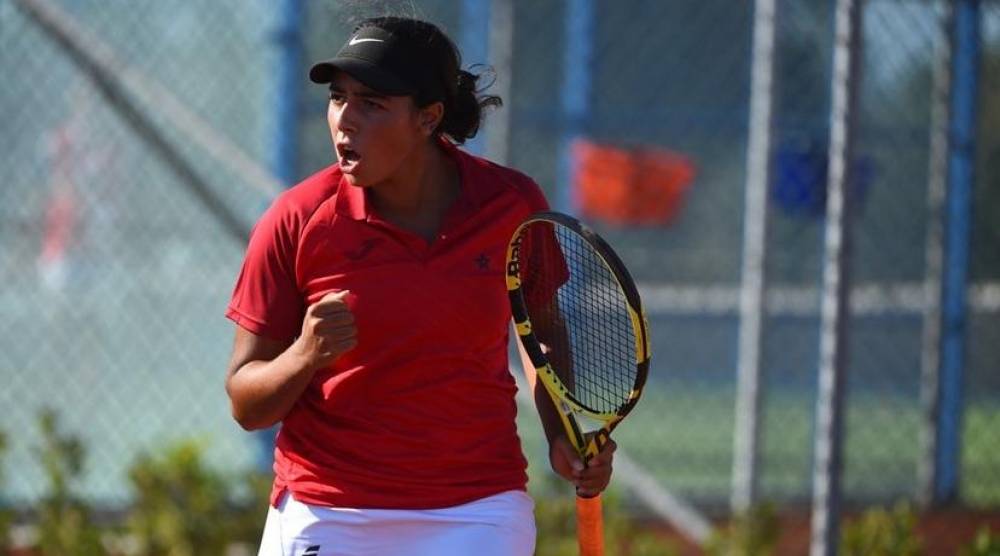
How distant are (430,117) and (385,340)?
1.48ft

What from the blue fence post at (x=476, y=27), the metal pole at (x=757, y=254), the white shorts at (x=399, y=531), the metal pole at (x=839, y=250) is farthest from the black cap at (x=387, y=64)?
the blue fence post at (x=476, y=27)

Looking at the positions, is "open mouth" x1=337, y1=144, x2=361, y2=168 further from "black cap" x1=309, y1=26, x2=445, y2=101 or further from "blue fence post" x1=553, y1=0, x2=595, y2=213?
"blue fence post" x1=553, y1=0, x2=595, y2=213

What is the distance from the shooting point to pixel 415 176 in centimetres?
340

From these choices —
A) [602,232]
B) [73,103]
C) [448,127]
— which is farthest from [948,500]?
[448,127]

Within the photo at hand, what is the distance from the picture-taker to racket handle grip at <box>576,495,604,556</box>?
339 cm

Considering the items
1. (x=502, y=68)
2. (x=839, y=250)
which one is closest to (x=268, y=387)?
(x=839, y=250)

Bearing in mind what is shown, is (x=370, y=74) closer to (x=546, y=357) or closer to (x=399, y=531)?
(x=546, y=357)

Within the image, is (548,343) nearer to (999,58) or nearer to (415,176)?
(415,176)

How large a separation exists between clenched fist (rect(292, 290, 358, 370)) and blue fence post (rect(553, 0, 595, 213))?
173 inches

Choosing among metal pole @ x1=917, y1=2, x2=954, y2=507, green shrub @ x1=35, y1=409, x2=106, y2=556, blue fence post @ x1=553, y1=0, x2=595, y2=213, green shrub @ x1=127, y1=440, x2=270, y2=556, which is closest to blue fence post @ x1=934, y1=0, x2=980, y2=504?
metal pole @ x1=917, y1=2, x2=954, y2=507

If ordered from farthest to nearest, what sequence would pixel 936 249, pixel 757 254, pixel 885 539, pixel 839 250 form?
pixel 936 249, pixel 757 254, pixel 885 539, pixel 839 250

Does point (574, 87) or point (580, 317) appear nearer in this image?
point (580, 317)

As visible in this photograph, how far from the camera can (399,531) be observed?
3.29m

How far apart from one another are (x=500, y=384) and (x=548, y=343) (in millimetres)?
144
